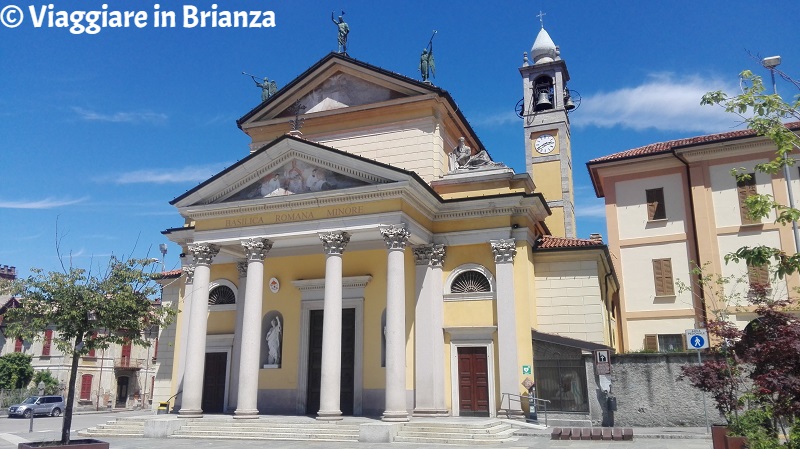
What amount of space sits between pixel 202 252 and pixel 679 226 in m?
19.8

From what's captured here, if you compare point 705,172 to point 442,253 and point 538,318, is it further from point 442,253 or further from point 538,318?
point 442,253

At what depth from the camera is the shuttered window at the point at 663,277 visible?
26266 millimetres

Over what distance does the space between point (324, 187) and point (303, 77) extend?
7.06 metres

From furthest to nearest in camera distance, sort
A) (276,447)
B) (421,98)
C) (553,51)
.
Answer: (553,51) → (421,98) → (276,447)

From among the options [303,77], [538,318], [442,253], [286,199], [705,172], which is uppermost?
[303,77]

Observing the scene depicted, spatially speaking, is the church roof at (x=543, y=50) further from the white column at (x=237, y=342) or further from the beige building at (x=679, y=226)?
the white column at (x=237, y=342)

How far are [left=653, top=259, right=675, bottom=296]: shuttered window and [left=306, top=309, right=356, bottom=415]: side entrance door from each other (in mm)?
13598

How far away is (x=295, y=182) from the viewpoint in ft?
66.1

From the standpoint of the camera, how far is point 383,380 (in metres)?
20.7

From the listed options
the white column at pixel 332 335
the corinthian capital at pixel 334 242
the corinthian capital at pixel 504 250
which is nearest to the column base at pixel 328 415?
the white column at pixel 332 335

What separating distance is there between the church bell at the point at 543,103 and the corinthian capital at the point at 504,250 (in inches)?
650

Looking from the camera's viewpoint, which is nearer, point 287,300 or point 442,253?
point 442,253

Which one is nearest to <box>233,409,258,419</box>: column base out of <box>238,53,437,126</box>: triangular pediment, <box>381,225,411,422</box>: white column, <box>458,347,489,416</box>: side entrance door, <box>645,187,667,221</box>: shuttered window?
<box>381,225,411,422</box>: white column

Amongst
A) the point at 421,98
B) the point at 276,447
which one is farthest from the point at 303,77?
the point at 276,447
